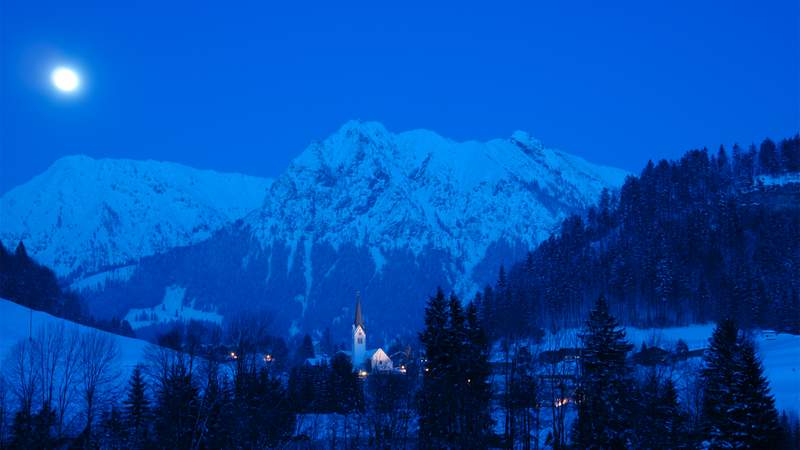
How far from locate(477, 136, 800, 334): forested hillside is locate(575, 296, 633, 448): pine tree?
5774cm

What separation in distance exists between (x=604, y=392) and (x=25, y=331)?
6513 cm

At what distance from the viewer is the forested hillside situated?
4574 inches

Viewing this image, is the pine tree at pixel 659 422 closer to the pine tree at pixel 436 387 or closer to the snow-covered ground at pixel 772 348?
the pine tree at pixel 436 387

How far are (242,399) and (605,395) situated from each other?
20875 millimetres

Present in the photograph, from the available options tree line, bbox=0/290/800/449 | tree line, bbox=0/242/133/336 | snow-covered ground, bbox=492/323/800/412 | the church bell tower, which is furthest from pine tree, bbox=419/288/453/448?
the church bell tower

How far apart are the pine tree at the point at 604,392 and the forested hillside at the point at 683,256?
189 feet

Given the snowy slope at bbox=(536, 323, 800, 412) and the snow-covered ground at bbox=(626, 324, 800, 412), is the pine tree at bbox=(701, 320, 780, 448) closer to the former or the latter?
the snowy slope at bbox=(536, 323, 800, 412)

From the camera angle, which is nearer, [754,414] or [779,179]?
[754,414]

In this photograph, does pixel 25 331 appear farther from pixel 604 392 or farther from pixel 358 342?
pixel 358 342

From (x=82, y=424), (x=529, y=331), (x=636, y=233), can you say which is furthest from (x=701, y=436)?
(x=636, y=233)

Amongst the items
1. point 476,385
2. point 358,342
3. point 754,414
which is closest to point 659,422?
point 754,414

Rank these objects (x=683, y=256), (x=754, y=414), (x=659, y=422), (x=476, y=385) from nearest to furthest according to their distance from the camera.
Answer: (x=754, y=414) < (x=659, y=422) < (x=476, y=385) < (x=683, y=256)

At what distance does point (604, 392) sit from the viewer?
40812 mm

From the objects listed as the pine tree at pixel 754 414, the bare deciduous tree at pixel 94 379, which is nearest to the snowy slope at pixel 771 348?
the pine tree at pixel 754 414
